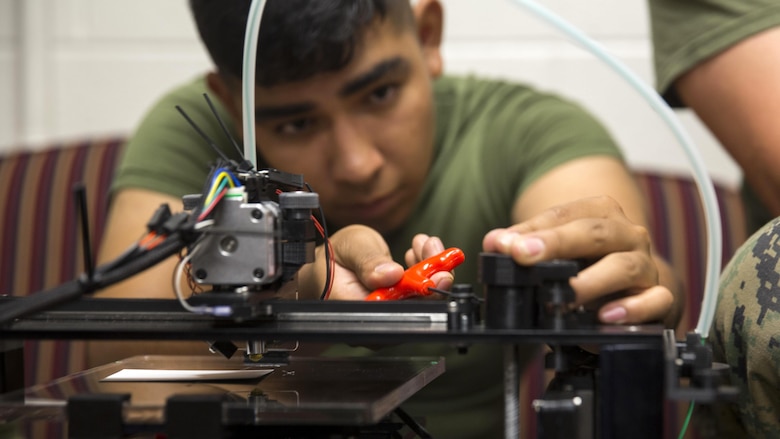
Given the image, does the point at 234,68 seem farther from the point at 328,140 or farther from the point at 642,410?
the point at 642,410

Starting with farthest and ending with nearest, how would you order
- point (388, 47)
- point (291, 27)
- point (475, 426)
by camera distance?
point (475, 426) → point (388, 47) → point (291, 27)

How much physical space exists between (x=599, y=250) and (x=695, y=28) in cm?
57

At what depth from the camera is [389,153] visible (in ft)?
3.78

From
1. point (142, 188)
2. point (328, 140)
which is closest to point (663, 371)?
point (328, 140)

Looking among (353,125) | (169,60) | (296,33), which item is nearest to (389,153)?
(353,125)

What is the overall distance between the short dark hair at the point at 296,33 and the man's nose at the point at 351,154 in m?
0.08

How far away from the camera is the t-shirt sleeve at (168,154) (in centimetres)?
134

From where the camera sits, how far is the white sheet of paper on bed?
0.65 m

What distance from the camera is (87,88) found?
1951 millimetres

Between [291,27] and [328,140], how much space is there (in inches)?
6.0

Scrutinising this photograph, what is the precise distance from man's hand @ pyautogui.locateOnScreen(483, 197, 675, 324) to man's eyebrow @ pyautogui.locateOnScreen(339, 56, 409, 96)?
445 mm

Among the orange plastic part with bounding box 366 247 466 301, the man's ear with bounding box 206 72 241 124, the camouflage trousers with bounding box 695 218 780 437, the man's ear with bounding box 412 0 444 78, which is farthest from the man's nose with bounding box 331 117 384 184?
the camouflage trousers with bounding box 695 218 780 437

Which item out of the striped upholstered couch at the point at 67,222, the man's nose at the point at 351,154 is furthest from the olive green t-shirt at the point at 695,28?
the man's nose at the point at 351,154

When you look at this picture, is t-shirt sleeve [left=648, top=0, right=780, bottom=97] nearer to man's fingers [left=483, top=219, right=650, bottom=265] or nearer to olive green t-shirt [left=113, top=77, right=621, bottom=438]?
olive green t-shirt [left=113, top=77, right=621, bottom=438]
